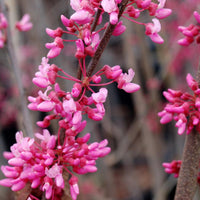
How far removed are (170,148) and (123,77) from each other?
4019mm

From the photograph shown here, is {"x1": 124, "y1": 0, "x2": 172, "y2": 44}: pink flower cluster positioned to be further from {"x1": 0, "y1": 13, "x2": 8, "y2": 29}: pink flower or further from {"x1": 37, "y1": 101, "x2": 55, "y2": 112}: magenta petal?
{"x1": 0, "y1": 13, "x2": 8, "y2": 29}: pink flower

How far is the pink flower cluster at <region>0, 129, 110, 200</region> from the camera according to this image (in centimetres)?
98

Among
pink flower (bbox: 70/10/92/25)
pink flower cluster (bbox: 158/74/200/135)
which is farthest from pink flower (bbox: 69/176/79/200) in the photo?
pink flower (bbox: 70/10/92/25)

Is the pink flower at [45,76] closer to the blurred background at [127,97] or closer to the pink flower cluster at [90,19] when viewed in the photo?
the pink flower cluster at [90,19]

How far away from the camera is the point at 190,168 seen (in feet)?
3.62

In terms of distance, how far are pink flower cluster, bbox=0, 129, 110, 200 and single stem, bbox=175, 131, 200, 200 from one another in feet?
0.96

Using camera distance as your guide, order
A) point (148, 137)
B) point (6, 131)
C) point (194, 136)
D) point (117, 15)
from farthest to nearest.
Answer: point (6, 131) < point (148, 137) < point (194, 136) < point (117, 15)

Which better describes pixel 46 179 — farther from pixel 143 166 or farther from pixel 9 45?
pixel 143 166

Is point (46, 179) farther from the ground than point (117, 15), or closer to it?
closer to it

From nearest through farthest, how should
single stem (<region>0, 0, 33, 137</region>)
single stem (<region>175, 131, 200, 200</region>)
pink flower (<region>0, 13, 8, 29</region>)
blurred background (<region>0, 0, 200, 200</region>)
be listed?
single stem (<region>175, 131, 200, 200</region>) < single stem (<region>0, 0, 33, 137</region>) < pink flower (<region>0, 13, 8, 29</region>) < blurred background (<region>0, 0, 200, 200</region>)

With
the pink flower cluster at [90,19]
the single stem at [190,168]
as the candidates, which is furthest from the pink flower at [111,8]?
the single stem at [190,168]

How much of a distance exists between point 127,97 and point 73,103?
16.3 ft

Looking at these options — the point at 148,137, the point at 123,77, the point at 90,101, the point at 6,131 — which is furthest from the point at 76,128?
the point at 6,131

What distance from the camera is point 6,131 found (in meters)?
4.52
